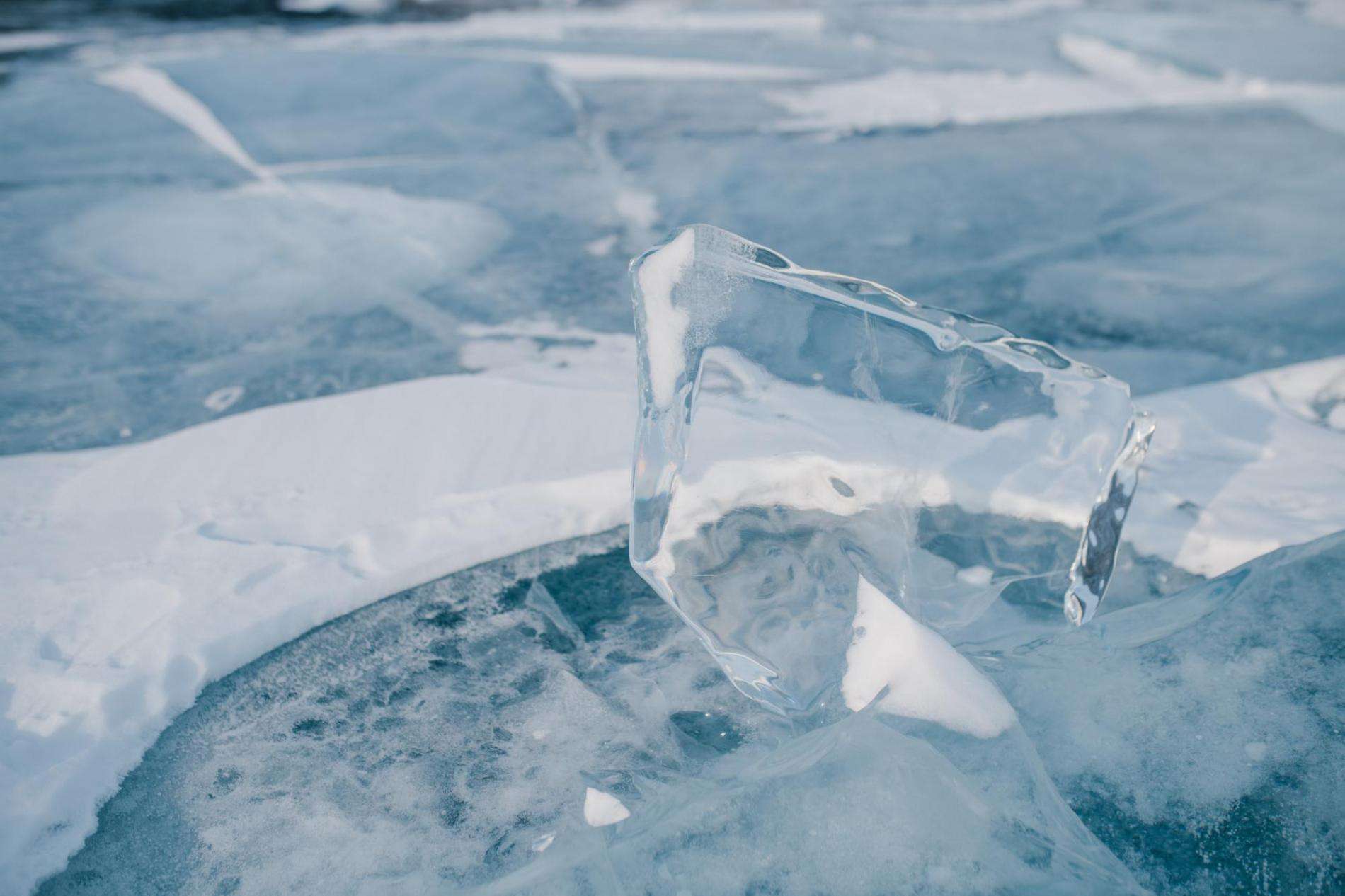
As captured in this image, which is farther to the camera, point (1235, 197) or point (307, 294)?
point (1235, 197)

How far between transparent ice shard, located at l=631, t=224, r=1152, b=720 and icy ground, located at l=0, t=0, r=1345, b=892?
0.14 metres

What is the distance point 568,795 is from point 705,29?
505 cm

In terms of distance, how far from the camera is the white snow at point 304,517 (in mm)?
1404

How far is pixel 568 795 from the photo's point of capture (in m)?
1.32

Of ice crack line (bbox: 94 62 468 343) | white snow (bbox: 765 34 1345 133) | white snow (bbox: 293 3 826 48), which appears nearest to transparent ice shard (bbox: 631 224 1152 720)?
ice crack line (bbox: 94 62 468 343)

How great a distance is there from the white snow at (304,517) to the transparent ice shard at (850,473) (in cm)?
15

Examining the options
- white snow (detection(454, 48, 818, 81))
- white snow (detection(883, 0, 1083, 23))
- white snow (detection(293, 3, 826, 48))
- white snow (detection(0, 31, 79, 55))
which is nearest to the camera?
white snow (detection(454, 48, 818, 81))

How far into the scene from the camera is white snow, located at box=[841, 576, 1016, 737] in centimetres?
134

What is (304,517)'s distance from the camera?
1.80m

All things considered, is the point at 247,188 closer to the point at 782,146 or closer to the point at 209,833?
the point at 782,146

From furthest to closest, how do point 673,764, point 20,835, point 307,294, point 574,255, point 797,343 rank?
point 574,255 < point 307,294 < point 797,343 < point 673,764 < point 20,835

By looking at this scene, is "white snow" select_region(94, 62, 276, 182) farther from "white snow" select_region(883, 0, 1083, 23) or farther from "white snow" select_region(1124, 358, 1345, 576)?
"white snow" select_region(883, 0, 1083, 23)

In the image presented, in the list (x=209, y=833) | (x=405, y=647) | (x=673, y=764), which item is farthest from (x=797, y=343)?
(x=209, y=833)

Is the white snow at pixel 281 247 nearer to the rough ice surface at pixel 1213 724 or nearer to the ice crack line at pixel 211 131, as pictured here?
the ice crack line at pixel 211 131
